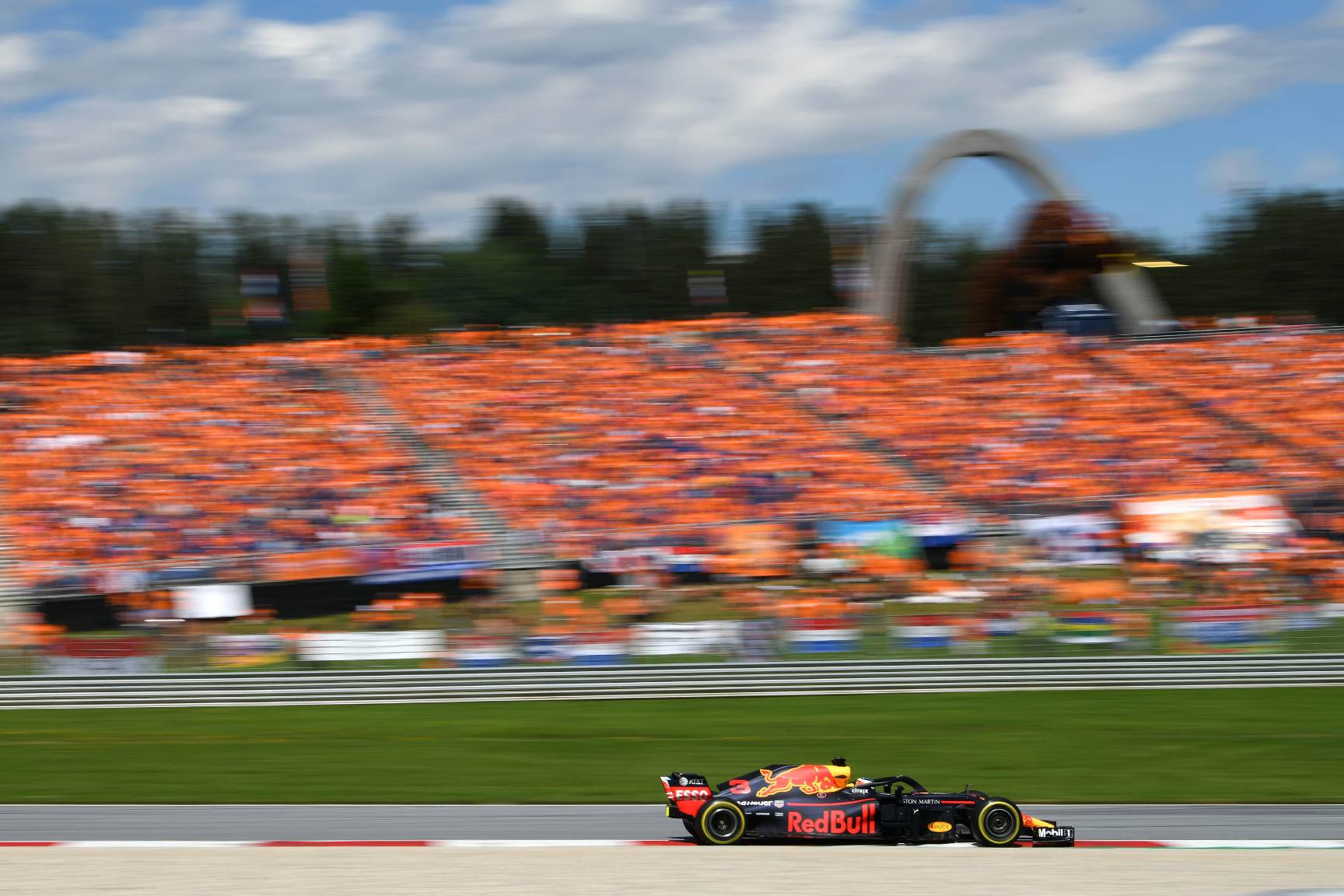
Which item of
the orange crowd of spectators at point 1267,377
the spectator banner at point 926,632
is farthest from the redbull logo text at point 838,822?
the orange crowd of spectators at point 1267,377

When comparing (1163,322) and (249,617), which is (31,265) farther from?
(1163,322)

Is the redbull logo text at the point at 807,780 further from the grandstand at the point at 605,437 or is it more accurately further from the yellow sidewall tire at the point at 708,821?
the grandstand at the point at 605,437

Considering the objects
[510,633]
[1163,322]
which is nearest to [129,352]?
[510,633]

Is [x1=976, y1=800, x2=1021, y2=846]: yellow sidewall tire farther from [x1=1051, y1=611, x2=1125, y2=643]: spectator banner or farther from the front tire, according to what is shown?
[x1=1051, y1=611, x2=1125, y2=643]: spectator banner

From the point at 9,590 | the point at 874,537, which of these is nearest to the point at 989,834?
the point at 874,537

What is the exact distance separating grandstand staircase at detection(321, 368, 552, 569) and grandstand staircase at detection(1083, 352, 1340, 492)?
10.8 metres

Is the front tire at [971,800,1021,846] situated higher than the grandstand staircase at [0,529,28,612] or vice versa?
the grandstand staircase at [0,529,28,612]

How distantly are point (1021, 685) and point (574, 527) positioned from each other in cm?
598

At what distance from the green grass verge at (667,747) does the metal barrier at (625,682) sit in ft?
0.51

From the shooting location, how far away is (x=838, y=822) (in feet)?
25.6

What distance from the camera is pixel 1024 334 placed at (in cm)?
2470

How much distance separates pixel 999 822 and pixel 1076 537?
883cm

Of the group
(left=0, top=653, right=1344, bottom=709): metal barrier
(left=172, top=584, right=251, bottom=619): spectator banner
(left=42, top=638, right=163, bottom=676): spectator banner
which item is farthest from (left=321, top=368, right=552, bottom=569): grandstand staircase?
(left=42, top=638, right=163, bottom=676): spectator banner

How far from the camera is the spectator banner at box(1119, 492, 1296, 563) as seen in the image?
15.0 m
